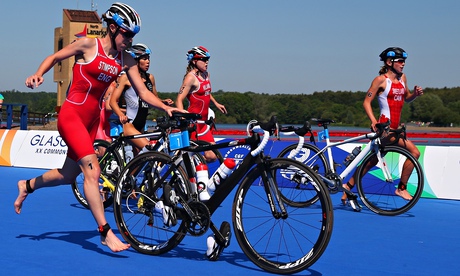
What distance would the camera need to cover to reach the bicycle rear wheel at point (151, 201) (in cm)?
590

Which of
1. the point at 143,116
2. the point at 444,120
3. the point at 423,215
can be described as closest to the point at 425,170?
the point at 423,215

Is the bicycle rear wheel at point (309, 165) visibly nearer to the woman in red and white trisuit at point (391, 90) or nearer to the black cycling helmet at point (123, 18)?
the woman in red and white trisuit at point (391, 90)

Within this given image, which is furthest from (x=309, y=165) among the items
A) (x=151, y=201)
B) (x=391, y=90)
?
(x=151, y=201)

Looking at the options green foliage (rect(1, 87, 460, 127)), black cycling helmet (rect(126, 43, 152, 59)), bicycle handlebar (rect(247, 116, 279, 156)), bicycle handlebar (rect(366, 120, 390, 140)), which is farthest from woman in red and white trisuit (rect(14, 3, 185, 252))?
green foliage (rect(1, 87, 460, 127))

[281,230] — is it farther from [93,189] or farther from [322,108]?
[322,108]

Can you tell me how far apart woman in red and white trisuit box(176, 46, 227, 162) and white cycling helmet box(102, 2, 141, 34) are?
415 centimetres

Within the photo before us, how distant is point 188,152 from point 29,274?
1644 mm

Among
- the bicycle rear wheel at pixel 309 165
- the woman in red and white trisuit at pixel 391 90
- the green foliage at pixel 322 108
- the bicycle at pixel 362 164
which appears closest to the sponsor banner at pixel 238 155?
the bicycle at pixel 362 164

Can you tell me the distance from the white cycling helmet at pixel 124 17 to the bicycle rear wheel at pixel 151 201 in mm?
1142

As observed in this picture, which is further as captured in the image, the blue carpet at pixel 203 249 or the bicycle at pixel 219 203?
the blue carpet at pixel 203 249

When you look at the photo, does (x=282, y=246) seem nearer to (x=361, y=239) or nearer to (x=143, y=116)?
(x=361, y=239)

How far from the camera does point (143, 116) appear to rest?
9.64 m

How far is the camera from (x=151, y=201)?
617cm

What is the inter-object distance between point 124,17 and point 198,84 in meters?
4.52
